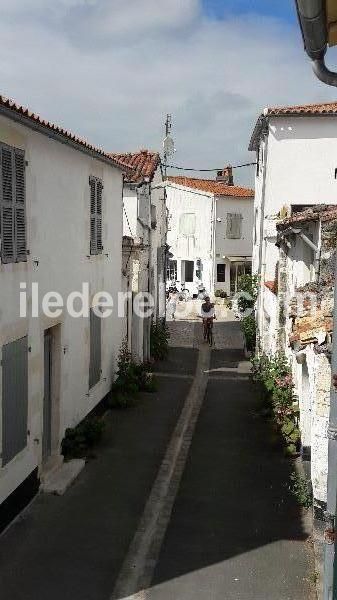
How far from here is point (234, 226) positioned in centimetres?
3494

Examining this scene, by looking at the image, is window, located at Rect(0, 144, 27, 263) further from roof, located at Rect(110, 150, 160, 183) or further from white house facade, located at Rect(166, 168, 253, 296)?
white house facade, located at Rect(166, 168, 253, 296)

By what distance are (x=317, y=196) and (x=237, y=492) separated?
1220cm

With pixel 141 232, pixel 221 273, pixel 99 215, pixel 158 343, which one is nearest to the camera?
pixel 99 215

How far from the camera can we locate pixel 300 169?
61.4 ft

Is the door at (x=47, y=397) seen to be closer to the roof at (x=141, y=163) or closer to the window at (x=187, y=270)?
the roof at (x=141, y=163)

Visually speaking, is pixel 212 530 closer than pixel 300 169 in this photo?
Yes

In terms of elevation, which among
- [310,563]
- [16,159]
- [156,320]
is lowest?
[310,563]

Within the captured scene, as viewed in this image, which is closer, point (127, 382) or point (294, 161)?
point (127, 382)

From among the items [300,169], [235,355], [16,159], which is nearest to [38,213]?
[16,159]

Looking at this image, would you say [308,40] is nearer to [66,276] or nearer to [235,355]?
[66,276]

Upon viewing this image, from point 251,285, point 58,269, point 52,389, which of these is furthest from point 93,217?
point 251,285

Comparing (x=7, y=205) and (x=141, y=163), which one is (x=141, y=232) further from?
(x=7, y=205)

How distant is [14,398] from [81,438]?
298 cm

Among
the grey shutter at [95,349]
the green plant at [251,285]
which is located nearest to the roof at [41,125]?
the grey shutter at [95,349]
